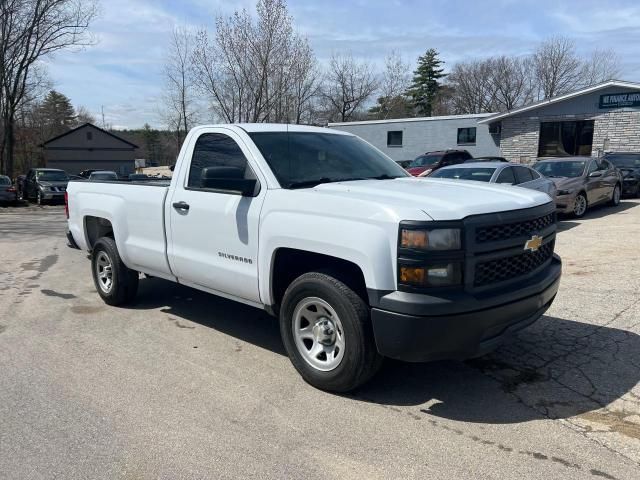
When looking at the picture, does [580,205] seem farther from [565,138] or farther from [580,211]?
[565,138]

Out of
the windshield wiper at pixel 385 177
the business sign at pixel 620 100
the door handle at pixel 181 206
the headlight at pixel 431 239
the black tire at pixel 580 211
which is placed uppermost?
the business sign at pixel 620 100

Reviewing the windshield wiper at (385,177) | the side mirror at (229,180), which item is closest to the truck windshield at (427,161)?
the windshield wiper at (385,177)

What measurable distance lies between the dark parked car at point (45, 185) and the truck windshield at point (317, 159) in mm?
22447

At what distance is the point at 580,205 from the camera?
13.5m

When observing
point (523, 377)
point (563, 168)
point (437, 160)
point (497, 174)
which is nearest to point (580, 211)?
point (563, 168)

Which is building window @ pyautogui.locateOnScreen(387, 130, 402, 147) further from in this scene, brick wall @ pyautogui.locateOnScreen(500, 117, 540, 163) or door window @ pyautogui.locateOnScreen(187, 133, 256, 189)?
door window @ pyautogui.locateOnScreen(187, 133, 256, 189)

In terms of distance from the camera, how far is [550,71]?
5881cm

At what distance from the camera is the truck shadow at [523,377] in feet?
12.1

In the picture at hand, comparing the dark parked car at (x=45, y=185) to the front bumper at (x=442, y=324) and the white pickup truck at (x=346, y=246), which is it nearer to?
the white pickup truck at (x=346, y=246)

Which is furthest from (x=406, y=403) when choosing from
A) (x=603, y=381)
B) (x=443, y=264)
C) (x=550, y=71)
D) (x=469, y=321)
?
(x=550, y=71)

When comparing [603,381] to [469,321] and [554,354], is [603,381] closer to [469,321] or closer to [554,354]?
[554,354]

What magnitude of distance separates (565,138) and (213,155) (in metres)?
27.0

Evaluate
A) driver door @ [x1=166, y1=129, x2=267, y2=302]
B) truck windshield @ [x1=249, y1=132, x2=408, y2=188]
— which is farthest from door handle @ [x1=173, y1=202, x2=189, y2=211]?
truck windshield @ [x1=249, y1=132, x2=408, y2=188]

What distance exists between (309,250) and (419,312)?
0.95 m
